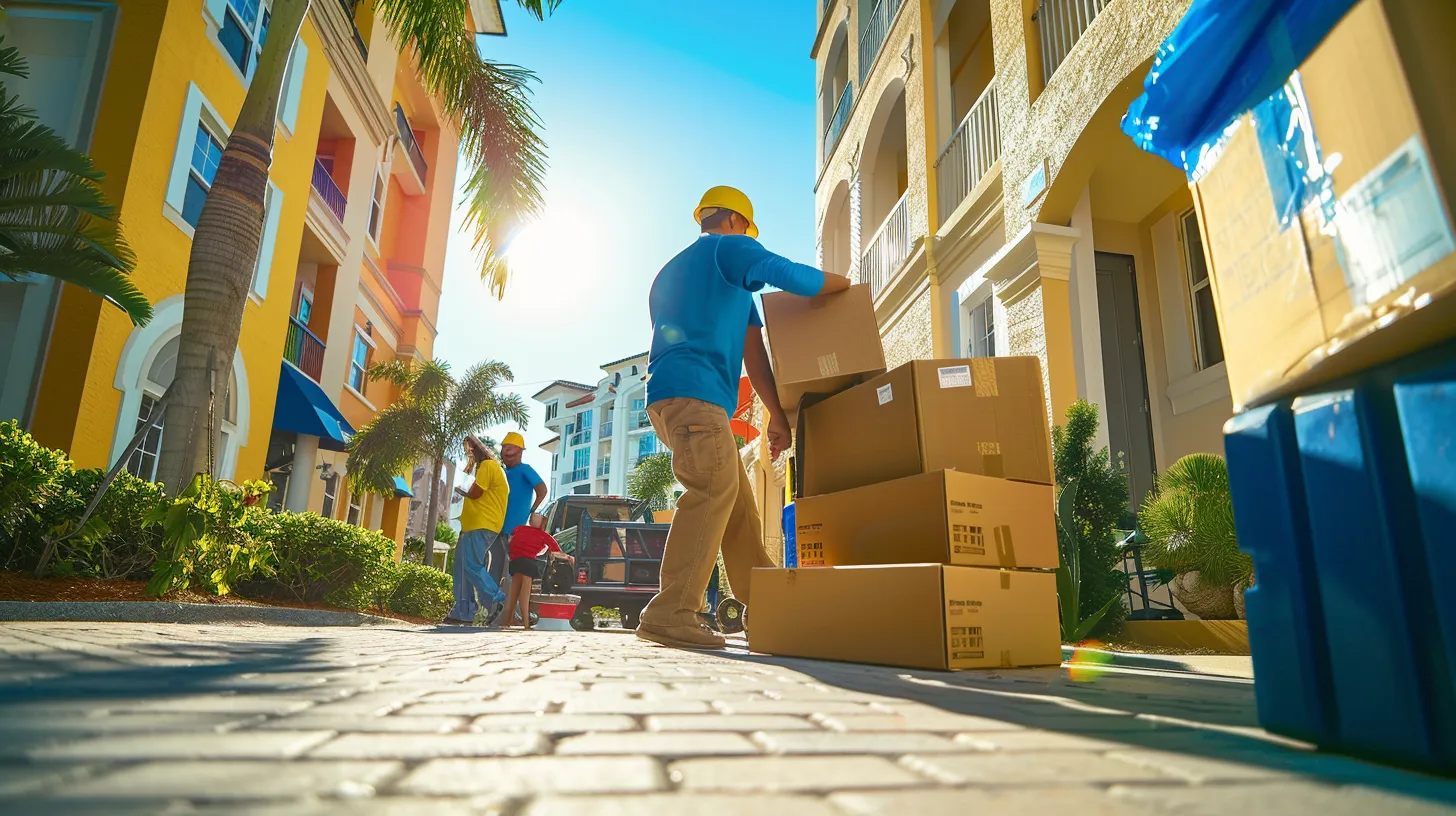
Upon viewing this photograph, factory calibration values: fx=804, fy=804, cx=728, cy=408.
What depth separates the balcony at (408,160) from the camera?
18.2 meters

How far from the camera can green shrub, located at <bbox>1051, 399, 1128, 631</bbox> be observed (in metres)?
4.70

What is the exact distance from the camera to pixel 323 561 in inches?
307

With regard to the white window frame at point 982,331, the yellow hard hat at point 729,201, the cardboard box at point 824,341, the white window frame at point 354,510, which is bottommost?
the cardboard box at point 824,341

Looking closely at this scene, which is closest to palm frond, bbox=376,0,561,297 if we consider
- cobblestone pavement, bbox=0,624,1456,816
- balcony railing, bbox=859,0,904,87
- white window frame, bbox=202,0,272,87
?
white window frame, bbox=202,0,272,87

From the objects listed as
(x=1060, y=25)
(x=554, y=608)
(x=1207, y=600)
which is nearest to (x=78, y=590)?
(x=554, y=608)

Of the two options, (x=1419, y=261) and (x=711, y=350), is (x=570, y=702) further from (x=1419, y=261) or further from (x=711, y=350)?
(x=711, y=350)

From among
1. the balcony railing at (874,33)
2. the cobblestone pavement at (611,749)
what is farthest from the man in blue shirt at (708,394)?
the balcony railing at (874,33)

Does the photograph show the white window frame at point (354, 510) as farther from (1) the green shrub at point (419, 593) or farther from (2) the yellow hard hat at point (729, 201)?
(2) the yellow hard hat at point (729, 201)

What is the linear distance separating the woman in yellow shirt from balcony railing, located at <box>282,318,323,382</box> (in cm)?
751

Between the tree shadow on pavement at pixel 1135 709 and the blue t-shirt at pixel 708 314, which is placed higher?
the blue t-shirt at pixel 708 314

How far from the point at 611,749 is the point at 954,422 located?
2.55m

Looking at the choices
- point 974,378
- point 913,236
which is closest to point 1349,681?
point 974,378

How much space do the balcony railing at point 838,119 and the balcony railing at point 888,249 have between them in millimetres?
2775

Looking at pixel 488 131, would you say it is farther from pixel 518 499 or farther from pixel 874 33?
pixel 874 33
